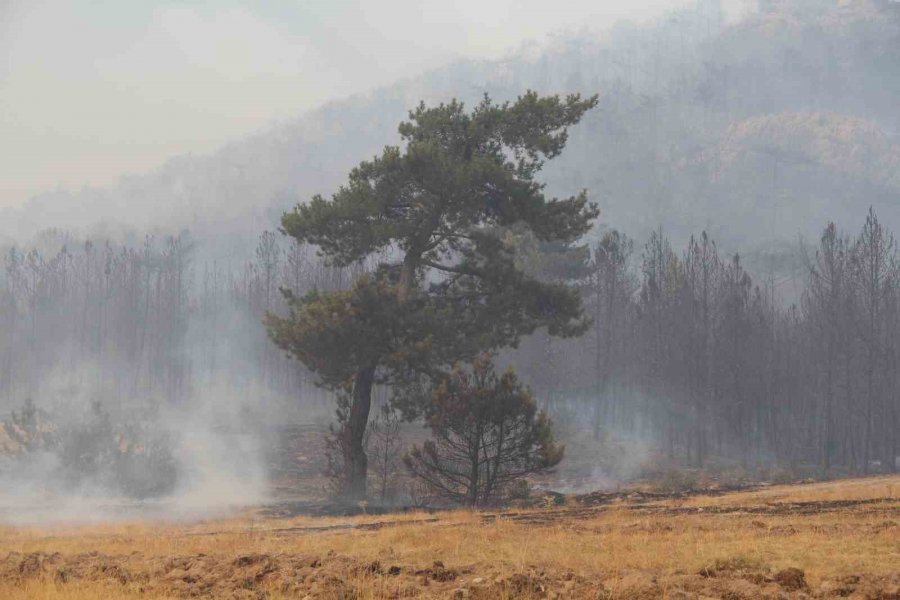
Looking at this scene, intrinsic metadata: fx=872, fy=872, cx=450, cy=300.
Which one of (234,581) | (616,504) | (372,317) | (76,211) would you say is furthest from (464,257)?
(76,211)

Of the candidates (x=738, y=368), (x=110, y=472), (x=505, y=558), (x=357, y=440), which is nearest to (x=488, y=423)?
(x=357, y=440)

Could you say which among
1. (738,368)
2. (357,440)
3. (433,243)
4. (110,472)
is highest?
(433,243)

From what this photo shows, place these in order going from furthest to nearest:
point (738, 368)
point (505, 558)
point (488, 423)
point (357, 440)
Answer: point (738, 368) → point (357, 440) → point (488, 423) → point (505, 558)

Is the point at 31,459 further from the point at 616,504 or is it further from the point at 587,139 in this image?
the point at 587,139

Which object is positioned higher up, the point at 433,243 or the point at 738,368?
the point at 433,243

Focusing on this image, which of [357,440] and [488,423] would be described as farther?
[357,440]

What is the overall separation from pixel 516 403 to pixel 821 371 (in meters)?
46.9

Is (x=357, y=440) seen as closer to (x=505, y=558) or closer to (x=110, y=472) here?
(x=110, y=472)

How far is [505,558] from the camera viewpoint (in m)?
12.7

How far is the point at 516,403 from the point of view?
24312mm

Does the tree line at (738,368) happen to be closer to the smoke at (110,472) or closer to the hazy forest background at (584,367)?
the hazy forest background at (584,367)

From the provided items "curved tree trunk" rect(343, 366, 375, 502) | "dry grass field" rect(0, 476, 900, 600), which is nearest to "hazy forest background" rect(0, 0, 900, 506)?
"curved tree trunk" rect(343, 366, 375, 502)

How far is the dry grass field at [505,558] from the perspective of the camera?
10.1 metres

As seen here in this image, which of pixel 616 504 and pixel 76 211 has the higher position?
pixel 76 211
